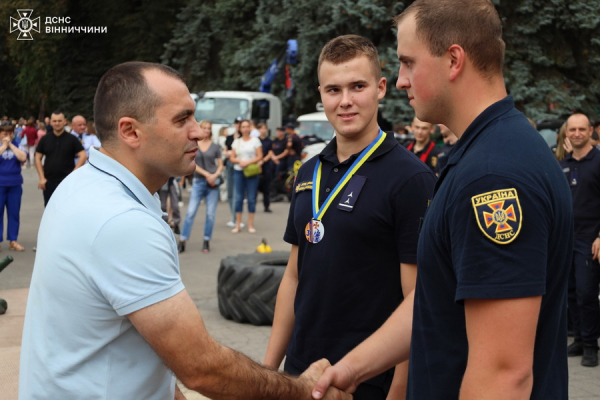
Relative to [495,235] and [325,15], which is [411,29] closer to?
[495,235]

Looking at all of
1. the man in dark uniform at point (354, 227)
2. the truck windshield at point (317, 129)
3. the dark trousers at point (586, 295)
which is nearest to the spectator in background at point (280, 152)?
the truck windshield at point (317, 129)

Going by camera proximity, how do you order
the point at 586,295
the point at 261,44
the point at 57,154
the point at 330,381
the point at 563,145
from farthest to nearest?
the point at 261,44 < the point at 57,154 < the point at 563,145 < the point at 586,295 < the point at 330,381

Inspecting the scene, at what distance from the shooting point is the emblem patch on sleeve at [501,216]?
5.81 ft

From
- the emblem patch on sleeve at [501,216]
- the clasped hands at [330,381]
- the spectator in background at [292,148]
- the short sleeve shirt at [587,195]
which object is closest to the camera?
the emblem patch on sleeve at [501,216]

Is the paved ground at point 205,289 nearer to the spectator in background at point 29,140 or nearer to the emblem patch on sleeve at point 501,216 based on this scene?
the emblem patch on sleeve at point 501,216

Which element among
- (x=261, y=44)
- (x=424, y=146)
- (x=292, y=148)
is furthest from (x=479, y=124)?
(x=261, y=44)

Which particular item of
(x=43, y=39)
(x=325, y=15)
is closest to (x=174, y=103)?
(x=325, y=15)

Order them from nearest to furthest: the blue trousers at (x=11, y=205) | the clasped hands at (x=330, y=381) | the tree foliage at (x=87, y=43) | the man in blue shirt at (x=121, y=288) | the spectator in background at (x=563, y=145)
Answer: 1. the man in blue shirt at (x=121, y=288)
2. the clasped hands at (x=330, y=381)
3. the spectator in background at (x=563, y=145)
4. the blue trousers at (x=11, y=205)
5. the tree foliage at (x=87, y=43)

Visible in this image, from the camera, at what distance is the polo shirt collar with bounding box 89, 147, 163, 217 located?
2326 mm

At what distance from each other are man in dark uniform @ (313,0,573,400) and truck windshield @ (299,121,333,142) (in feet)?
69.6

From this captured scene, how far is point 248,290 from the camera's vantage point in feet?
26.2

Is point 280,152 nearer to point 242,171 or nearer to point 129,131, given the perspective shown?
point 242,171

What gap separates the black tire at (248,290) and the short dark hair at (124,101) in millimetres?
5319

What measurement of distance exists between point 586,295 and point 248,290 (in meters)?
3.24
